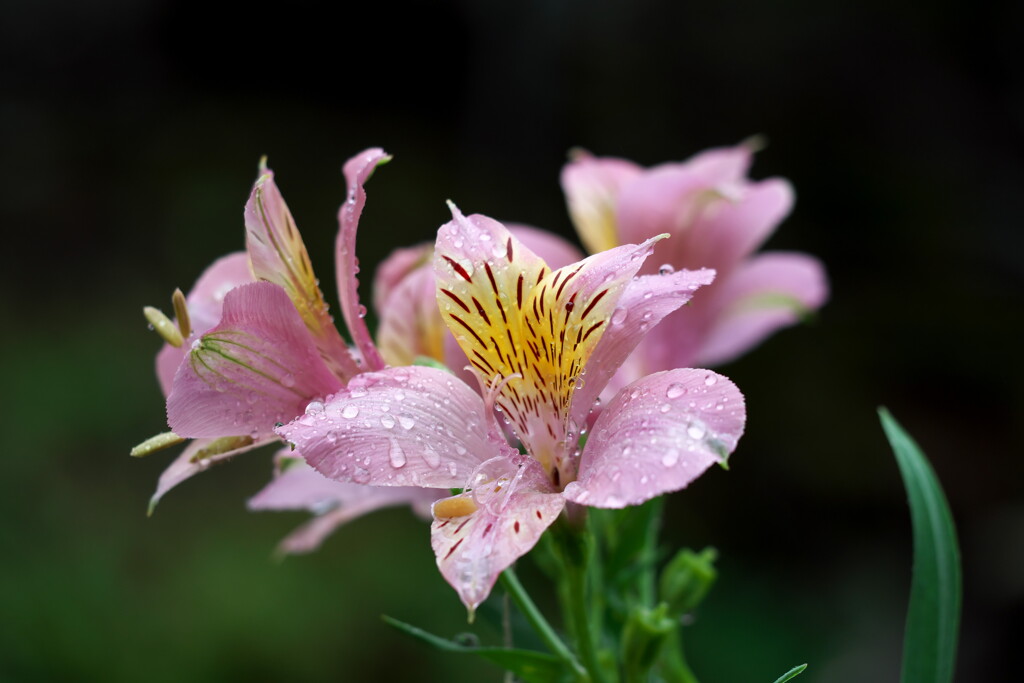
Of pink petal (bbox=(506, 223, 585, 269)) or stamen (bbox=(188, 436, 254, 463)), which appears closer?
stamen (bbox=(188, 436, 254, 463))

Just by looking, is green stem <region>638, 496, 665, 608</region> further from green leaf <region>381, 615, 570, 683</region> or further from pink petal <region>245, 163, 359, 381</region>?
pink petal <region>245, 163, 359, 381</region>

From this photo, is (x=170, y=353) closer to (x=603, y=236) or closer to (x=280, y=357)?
(x=280, y=357)

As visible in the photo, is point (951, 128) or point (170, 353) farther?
point (951, 128)

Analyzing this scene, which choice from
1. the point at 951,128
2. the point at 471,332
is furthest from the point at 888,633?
the point at 471,332

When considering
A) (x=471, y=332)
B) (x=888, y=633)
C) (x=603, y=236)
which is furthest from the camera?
(x=888, y=633)

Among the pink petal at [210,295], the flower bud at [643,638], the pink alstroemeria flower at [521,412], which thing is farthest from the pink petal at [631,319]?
the pink petal at [210,295]

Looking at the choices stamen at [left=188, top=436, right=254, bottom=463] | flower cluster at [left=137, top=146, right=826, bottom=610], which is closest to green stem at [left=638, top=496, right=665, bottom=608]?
flower cluster at [left=137, top=146, right=826, bottom=610]

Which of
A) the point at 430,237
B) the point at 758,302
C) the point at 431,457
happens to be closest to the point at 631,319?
the point at 431,457
